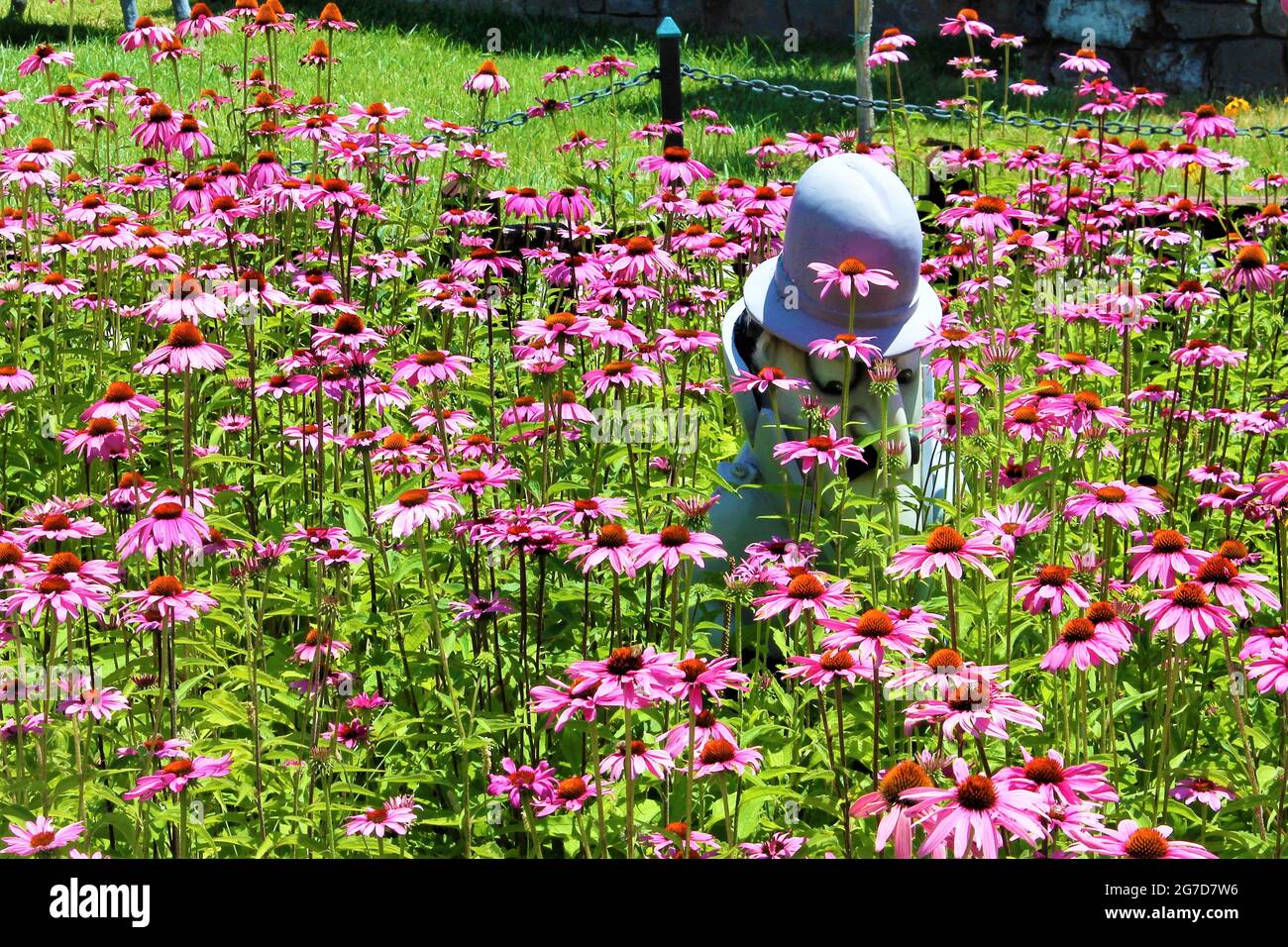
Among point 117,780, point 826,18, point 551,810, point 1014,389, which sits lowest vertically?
point 117,780

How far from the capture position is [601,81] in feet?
36.8

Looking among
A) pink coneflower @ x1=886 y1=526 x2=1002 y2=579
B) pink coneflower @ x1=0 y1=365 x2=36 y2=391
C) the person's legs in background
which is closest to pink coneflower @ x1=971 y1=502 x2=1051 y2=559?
pink coneflower @ x1=886 y1=526 x2=1002 y2=579

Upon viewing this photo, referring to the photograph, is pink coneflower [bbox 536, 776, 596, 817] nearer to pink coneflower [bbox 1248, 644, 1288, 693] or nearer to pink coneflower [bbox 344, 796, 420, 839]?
pink coneflower [bbox 344, 796, 420, 839]

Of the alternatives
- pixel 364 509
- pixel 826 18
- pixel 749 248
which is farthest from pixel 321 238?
pixel 826 18

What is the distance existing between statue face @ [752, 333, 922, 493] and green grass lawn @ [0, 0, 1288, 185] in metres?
4.96

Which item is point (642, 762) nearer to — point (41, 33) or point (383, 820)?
point (383, 820)

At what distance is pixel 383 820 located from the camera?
2613 millimetres

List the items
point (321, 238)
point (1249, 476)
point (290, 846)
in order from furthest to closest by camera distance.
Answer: point (321, 238), point (1249, 476), point (290, 846)

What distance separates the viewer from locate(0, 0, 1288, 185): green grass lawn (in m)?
9.39

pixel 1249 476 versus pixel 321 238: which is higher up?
pixel 321 238

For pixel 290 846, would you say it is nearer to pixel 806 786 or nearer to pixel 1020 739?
pixel 806 786

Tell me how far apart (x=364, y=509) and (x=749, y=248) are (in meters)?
1.98

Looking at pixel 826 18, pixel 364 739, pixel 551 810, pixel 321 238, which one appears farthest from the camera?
pixel 826 18

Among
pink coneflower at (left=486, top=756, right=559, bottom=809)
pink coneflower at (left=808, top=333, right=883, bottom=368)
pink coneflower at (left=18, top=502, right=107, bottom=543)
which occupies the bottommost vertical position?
pink coneflower at (left=486, top=756, right=559, bottom=809)
